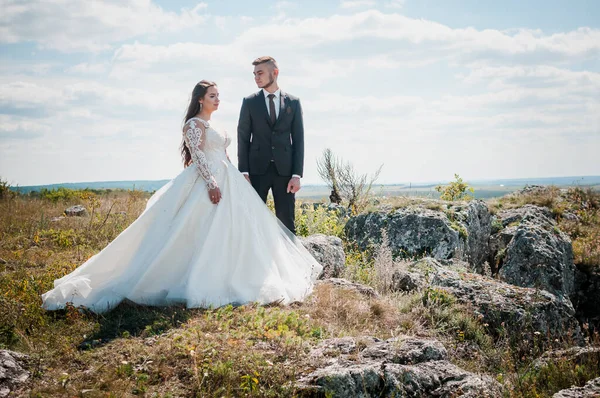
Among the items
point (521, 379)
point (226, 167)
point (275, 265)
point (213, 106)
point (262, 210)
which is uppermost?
point (213, 106)

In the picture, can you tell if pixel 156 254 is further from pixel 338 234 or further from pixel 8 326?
pixel 338 234

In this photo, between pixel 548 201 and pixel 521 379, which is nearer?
pixel 521 379

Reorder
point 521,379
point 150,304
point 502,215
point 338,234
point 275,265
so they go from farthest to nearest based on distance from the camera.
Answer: point 502,215
point 338,234
point 275,265
point 150,304
point 521,379

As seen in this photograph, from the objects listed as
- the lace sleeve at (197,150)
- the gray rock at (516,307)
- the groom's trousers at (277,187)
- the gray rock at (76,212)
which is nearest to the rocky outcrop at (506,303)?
the gray rock at (516,307)

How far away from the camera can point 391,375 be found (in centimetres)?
396

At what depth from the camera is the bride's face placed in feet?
21.6

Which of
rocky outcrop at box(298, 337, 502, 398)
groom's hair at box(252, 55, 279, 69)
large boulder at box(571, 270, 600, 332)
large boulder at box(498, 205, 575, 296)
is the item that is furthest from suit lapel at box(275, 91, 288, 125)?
large boulder at box(571, 270, 600, 332)

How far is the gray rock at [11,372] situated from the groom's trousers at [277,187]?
13.5 ft

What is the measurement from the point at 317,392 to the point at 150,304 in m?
2.99

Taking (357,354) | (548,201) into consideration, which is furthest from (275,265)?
(548,201)

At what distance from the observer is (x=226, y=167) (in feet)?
22.2

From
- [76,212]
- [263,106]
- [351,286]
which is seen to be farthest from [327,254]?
[76,212]

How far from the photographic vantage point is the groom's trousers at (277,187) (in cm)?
752

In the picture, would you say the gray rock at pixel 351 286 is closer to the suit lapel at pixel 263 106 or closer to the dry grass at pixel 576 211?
the suit lapel at pixel 263 106
